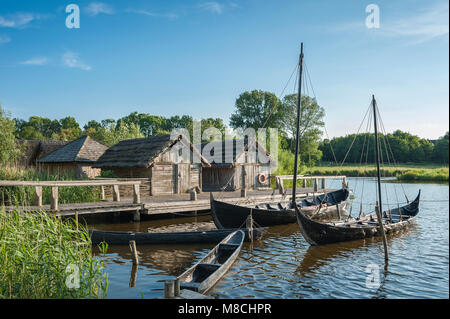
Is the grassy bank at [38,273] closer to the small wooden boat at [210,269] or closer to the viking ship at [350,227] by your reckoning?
the small wooden boat at [210,269]

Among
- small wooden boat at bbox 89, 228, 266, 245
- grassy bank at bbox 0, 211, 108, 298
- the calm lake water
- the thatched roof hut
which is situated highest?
the thatched roof hut

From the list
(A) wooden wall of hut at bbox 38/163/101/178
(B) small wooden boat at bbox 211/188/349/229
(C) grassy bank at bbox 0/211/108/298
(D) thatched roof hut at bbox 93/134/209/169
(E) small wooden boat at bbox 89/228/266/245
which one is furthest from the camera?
(A) wooden wall of hut at bbox 38/163/101/178

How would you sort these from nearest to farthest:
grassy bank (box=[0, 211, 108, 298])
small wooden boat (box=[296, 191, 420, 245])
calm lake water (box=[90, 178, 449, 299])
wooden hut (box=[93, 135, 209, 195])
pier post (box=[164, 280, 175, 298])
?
grassy bank (box=[0, 211, 108, 298]) < pier post (box=[164, 280, 175, 298]) < calm lake water (box=[90, 178, 449, 299]) < small wooden boat (box=[296, 191, 420, 245]) < wooden hut (box=[93, 135, 209, 195])

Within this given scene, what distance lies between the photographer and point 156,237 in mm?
13250

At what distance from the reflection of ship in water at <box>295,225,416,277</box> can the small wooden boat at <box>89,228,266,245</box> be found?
9.16 ft

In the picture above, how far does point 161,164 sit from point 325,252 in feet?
40.7

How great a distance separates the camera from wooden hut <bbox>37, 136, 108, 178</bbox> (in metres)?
27.5

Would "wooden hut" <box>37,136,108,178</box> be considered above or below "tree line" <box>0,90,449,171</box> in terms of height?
below

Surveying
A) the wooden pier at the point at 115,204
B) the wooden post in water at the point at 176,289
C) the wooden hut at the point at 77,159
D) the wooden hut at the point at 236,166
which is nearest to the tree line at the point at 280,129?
the wooden hut at the point at 236,166

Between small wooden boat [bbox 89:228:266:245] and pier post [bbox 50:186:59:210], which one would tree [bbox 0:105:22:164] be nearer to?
pier post [bbox 50:186:59:210]

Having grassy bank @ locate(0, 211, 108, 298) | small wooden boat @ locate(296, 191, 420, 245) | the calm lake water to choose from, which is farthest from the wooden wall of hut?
grassy bank @ locate(0, 211, 108, 298)

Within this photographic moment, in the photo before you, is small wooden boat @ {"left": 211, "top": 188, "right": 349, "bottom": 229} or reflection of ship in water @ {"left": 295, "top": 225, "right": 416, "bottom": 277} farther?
small wooden boat @ {"left": 211, "top": 188, "right": 349, "bottom": 229}

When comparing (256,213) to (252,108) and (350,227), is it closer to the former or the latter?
(350,227)

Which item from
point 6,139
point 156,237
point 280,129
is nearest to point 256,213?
point 156,237
